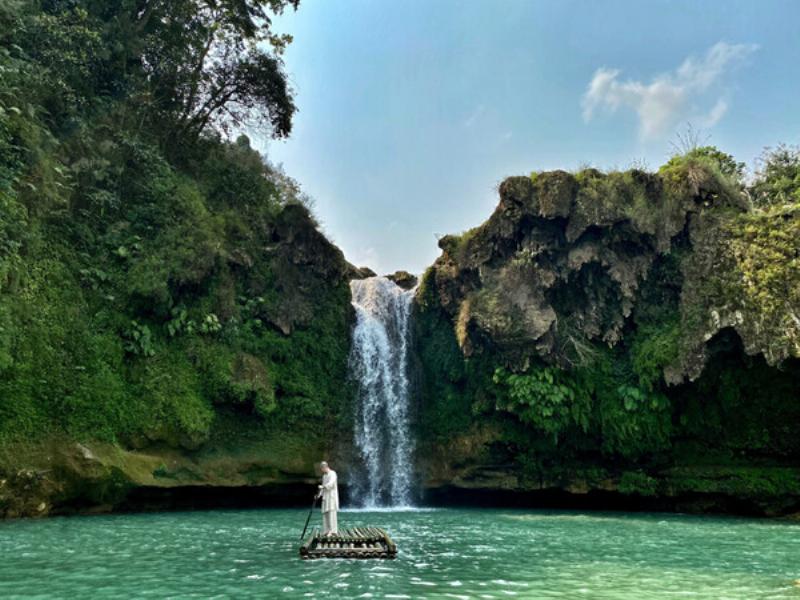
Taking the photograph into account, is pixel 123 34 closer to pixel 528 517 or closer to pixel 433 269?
pixel 433 269

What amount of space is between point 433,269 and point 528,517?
10.5m

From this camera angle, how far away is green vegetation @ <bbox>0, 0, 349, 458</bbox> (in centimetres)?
1650

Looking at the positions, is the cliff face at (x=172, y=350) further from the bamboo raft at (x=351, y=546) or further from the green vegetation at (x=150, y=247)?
the bamboo raft at (x=351, y=546)

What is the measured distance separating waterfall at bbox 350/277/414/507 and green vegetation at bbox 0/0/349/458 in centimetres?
85

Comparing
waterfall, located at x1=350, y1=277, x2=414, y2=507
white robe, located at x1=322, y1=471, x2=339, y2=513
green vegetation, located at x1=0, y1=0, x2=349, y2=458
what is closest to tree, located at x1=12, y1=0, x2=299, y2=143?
green vegetation, located at x1=0, y1=0, x2=349, y2=458

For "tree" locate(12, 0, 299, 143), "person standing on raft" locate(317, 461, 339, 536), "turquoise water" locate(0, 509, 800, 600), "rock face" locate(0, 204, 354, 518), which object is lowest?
"turquoise water" locate(0, 509, 800, 600)

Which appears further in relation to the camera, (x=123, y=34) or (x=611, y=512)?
(x=123, y=34)

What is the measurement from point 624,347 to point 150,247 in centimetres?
1685

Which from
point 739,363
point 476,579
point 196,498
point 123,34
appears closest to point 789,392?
point 739,363

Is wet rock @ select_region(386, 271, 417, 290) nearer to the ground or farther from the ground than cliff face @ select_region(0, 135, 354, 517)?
farther from the ground

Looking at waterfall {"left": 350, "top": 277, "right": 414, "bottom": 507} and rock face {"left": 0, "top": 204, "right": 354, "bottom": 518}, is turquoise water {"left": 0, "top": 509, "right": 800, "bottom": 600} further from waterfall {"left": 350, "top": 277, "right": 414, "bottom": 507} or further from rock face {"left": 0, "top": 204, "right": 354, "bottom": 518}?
waterfall {"left": 350, "top": 277, "right": 414, "bottom": 507}

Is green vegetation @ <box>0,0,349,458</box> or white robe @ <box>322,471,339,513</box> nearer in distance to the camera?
white robe @ <box>322,471,339,513</box>

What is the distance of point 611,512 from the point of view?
20547 millimetres

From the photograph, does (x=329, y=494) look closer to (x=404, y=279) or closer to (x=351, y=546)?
(x=351, y=546)
